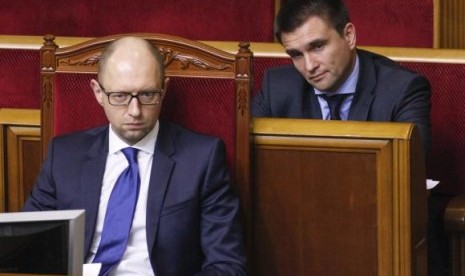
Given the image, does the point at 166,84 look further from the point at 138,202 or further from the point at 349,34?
the point at 349,34

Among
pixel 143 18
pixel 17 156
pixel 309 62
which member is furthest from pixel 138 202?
pixel 143 18

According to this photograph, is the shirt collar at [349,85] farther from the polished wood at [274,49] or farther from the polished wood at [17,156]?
the polished wood at [17,156]

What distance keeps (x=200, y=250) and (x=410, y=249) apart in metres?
0.24

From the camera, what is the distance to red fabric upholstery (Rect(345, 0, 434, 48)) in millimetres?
1956

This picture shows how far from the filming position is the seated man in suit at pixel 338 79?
157cm

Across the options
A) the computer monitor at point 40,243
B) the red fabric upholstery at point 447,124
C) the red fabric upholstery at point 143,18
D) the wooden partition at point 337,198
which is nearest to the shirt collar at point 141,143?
the wooden partition at point 337,198

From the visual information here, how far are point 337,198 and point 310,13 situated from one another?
0.29 metres

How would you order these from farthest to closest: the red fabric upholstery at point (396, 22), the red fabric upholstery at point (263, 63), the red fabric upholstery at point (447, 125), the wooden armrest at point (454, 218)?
the red fabric upholstery at point (396, 22)
the red fabric upholstery at point (263, 63)
the red fabric upholstery at point (447, 125)
the wooden armrest at point (454, 218)

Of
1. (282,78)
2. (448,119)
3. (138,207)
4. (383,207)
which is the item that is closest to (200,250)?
(138,207)

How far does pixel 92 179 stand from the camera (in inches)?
55.5

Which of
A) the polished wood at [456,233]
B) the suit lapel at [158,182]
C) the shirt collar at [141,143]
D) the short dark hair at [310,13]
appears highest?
the short dark hair at [310,13]

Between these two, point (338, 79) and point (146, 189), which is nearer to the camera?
point (146, 189)

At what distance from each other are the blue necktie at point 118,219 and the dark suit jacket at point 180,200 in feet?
0.05

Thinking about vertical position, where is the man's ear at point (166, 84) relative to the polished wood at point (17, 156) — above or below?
above
